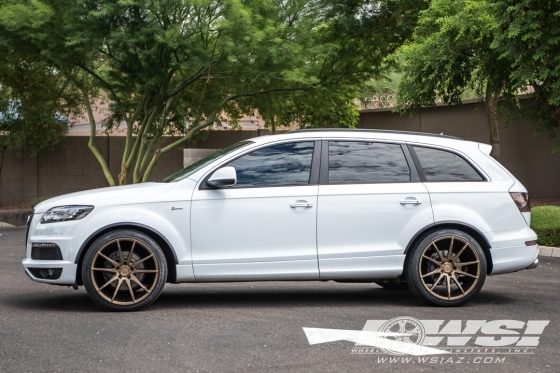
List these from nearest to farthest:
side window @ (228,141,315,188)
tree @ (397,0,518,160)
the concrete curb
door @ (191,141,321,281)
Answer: door @ (191,141,321,281) < side window @ (228,141,315,188) < the concrete curb < tree @ (397,0,518,160)

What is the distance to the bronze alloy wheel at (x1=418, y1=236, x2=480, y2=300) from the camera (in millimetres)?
8586

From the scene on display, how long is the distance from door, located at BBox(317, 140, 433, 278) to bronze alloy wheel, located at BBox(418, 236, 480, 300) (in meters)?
0.24

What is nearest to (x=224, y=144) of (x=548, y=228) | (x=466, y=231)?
(x=548, y=228)

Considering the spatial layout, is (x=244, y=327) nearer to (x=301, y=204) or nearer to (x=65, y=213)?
(x=301, y=204)

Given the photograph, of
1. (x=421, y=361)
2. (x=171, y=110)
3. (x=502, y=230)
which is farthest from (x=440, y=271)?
(x=171, y=110)

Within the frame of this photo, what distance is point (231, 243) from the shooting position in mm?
8438

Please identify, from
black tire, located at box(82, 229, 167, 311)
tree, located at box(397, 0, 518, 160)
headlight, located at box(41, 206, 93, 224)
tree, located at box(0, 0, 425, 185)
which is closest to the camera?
black tire, located at box(82, 229, 167, 311)

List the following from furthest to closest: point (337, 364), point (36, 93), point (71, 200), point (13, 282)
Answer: point (36, 93), point (13, 282), point (71, 200), point (337, 364)

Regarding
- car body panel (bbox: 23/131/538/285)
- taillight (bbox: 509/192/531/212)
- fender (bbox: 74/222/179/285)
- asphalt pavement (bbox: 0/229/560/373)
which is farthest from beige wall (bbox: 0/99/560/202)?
fender (bbox: 74/222/179/285)

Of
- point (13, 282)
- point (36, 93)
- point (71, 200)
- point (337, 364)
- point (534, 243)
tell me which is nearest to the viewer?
point (337, 364)

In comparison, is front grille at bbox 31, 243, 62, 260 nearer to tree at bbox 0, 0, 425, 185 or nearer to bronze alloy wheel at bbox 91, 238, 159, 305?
bronze alloy wheel at bbox 91, 238, 159, 305

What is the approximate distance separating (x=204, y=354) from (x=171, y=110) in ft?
74.4

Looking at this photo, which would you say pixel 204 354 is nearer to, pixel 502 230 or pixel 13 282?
pixel 502 230

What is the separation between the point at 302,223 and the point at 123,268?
1746 mm
